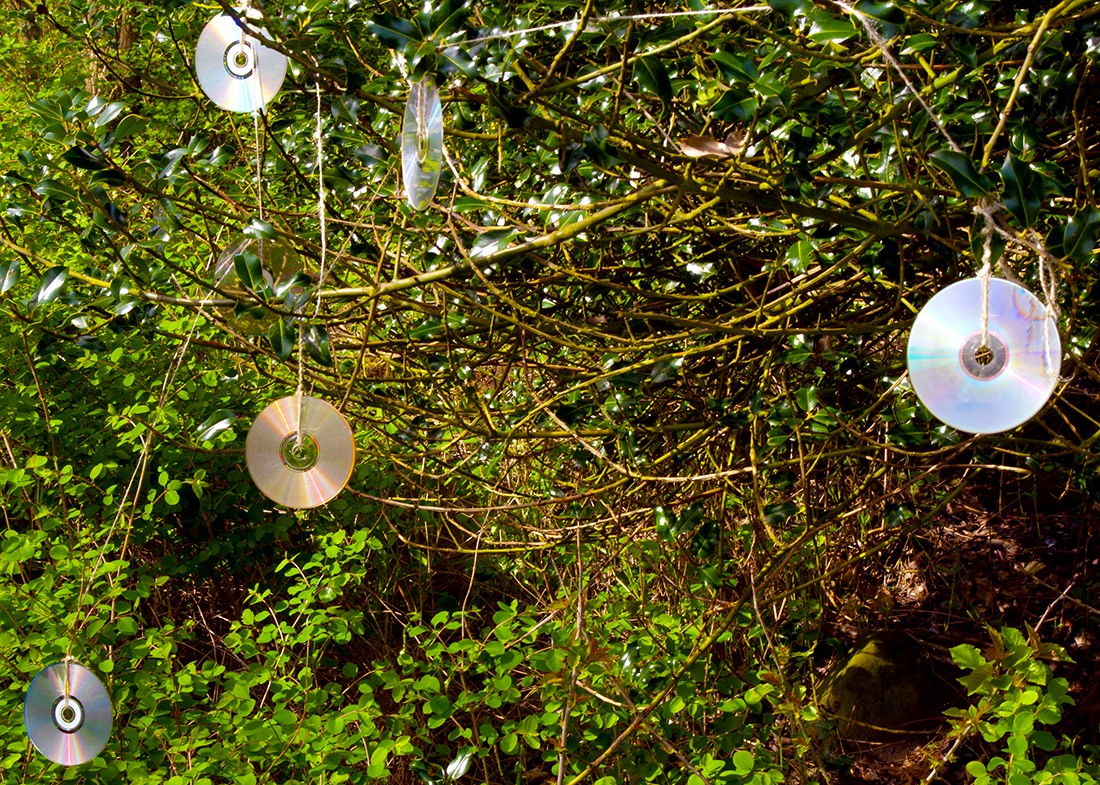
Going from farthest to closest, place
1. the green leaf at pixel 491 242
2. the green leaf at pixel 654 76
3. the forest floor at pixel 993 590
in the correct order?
the forest floor at pixel 993 590 → the green leaf at pixel 491 242 → the green leaf at pixel 654 76

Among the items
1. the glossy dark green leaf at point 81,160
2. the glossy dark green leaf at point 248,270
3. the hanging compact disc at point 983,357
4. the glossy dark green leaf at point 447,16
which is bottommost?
the hanging compact disc at point 983,357

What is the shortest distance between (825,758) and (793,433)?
3.23ft

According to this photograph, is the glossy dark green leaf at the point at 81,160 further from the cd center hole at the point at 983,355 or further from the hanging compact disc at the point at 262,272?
the cd center hole at the point at 983,355

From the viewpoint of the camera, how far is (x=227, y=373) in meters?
3.00

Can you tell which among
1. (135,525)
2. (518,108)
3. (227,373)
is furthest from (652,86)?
(135,525)

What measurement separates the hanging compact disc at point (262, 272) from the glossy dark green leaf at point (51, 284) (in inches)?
10.5

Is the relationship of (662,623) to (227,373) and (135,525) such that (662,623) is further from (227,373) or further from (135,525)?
(135,525)

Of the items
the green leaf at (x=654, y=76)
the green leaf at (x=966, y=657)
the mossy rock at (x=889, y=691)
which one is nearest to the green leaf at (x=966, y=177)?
the green leaf at (x=654, y=76)

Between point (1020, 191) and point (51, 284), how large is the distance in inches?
59.1

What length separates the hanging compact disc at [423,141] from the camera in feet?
4.27

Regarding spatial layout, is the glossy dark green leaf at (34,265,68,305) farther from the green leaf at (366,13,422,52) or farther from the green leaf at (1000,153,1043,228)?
the green leaf at (1000,153,1043,228)

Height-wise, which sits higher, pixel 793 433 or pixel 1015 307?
pixel 793 433

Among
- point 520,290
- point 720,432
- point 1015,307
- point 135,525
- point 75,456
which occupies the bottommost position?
point 1015,307

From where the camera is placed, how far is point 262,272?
172 cm
